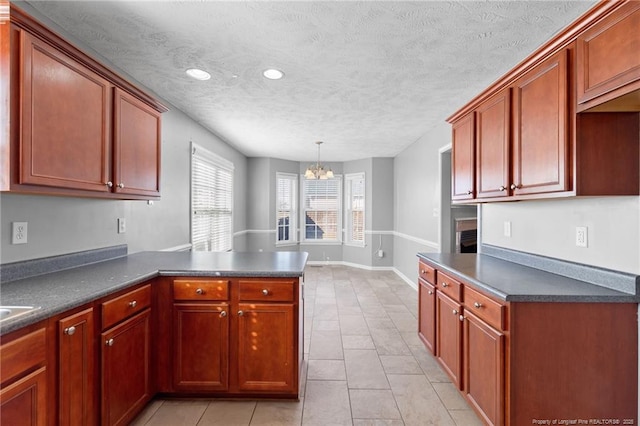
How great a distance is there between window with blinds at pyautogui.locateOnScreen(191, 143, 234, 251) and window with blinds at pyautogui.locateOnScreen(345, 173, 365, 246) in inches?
113

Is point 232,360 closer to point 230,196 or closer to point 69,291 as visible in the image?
point 69,291

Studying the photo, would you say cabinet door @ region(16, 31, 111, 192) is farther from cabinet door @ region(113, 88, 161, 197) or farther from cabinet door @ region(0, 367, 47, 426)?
cabinet door @ region(0, 367, 47, 426)

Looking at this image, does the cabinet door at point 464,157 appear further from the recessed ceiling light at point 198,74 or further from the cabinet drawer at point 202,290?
the recessed ceiling light at point 198,74

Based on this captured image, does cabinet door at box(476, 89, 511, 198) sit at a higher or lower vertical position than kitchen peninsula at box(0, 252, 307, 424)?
higher

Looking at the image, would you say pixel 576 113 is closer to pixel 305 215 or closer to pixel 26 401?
pixel 26 401

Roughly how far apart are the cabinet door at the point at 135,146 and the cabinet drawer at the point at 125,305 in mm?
726

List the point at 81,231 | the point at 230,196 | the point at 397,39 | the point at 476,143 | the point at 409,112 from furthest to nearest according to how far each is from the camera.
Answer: the point at 230,196, the point at 409,112, the point at 476,143, the point at 81,231, the point at 397,39

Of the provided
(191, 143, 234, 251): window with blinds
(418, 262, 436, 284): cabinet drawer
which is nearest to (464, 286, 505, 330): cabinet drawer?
(418, 262, 436, 284): cabinet drawer

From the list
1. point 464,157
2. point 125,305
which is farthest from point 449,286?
point 125,305

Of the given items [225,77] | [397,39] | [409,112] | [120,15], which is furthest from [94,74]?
[409,112]

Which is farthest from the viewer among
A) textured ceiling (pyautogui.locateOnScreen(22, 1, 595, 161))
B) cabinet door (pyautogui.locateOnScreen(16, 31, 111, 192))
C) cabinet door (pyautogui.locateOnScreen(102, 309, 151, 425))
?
textured ceiling (pyautogui.locateOnScreen(22, 1, 595, 161))

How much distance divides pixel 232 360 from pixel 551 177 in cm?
232

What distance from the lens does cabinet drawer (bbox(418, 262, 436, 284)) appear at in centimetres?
264

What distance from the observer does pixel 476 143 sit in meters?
2.58
